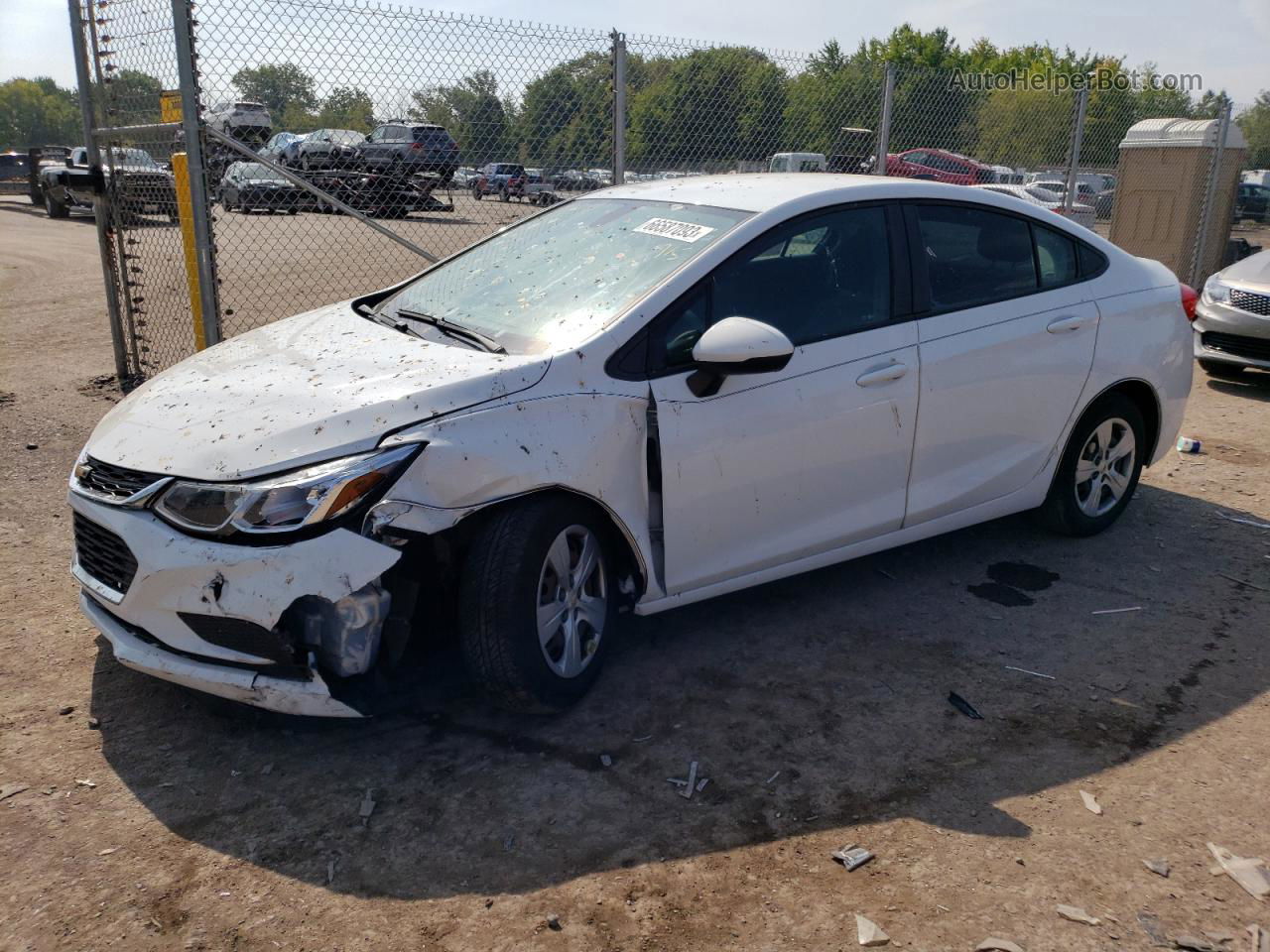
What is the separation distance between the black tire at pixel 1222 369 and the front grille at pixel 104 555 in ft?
28.4

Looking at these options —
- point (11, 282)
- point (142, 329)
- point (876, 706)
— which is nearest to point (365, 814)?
point (876, 706)

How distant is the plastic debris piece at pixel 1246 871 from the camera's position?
111 inches

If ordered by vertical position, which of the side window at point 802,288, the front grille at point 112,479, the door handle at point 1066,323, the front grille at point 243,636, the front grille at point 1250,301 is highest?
the side window at point 802,288

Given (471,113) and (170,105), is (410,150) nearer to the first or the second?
(471,113)

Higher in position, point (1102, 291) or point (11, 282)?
point (1102, 291)

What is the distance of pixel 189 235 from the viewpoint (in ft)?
21.3

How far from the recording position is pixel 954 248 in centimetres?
452

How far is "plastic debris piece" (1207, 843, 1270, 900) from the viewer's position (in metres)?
2.83

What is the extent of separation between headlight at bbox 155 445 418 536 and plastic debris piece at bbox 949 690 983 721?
6.92ft

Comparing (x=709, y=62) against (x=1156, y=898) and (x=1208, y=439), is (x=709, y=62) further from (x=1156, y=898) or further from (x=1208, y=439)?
(x=1156, y=898)

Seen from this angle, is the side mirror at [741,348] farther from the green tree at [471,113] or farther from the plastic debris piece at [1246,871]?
the green tree at [471,113]

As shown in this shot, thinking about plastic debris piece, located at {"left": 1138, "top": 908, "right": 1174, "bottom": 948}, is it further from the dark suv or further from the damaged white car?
the dark suv

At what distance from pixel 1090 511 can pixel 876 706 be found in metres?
2.18

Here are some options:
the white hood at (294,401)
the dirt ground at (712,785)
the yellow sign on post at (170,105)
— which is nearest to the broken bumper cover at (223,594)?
the white hood at (294,401)
